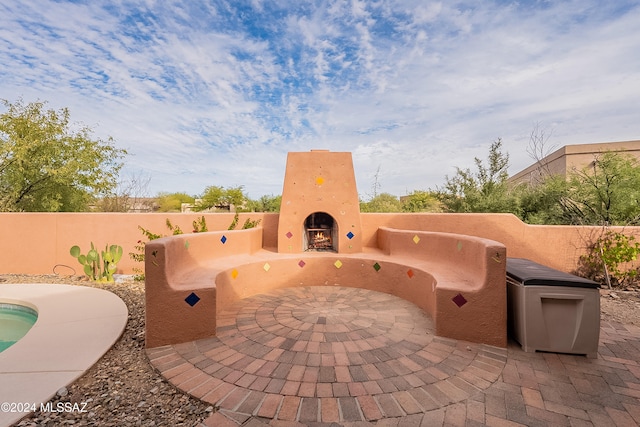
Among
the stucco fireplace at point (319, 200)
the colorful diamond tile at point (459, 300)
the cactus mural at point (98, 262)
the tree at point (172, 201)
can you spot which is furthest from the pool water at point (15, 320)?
the tree at point (172, 201)

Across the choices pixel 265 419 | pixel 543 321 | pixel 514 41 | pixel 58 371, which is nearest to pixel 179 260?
pixel 58 371

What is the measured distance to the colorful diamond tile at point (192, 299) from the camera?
328cm

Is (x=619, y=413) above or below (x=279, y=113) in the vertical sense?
below

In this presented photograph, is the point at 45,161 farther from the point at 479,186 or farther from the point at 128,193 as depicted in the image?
the point at 479,186

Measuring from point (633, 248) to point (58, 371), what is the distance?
10705 millimetres

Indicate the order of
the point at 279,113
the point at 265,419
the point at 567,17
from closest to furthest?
the point at 265,419 → the point at 567,17 → the point at 279,113

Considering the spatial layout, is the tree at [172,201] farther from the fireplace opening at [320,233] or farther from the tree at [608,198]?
the tree at [608,198]

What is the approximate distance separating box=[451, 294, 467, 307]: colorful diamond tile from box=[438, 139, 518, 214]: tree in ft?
26.4

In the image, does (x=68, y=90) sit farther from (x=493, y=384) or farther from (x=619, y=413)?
(x=619, y=413)

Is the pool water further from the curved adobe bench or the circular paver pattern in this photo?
the circular paver pattern

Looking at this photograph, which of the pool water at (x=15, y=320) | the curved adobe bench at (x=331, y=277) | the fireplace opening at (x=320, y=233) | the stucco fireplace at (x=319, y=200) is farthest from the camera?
the fireplace opening at (x=320, y=233)

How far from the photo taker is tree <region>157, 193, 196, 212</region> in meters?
29.8

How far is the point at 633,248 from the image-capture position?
582cm

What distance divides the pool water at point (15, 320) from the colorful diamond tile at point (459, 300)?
7.31 m
